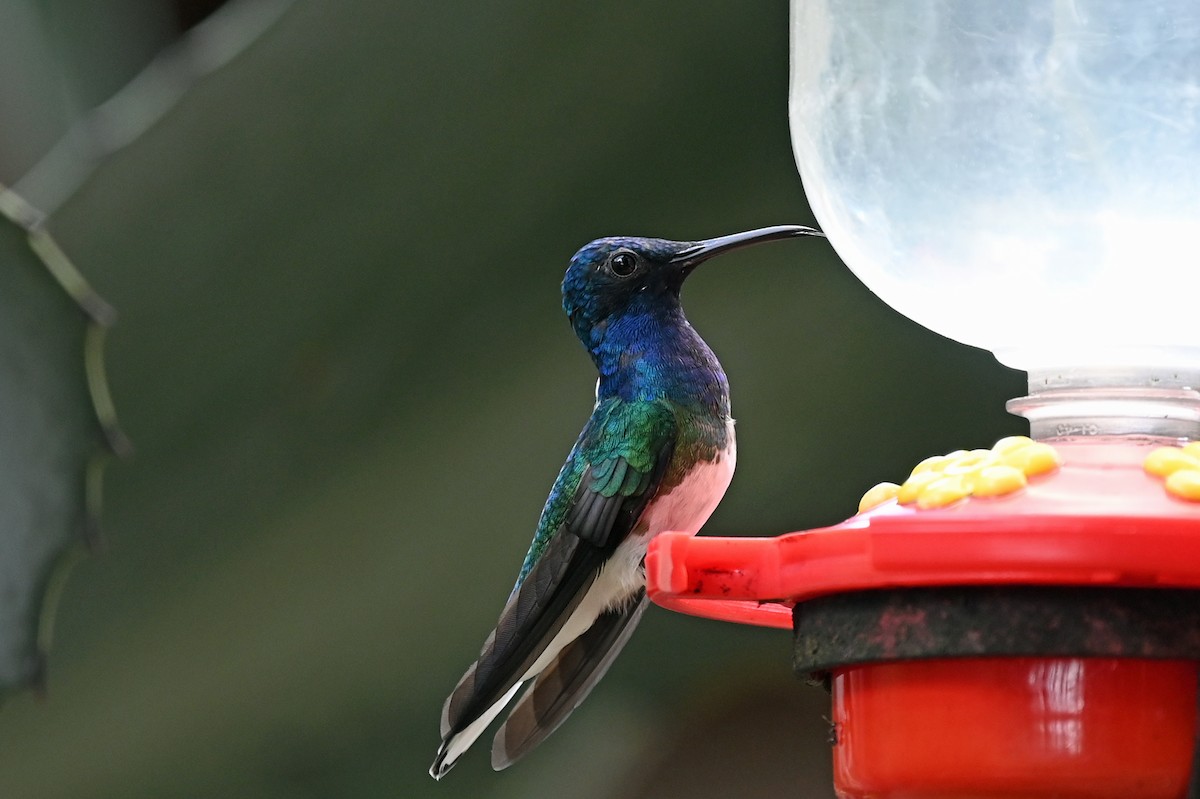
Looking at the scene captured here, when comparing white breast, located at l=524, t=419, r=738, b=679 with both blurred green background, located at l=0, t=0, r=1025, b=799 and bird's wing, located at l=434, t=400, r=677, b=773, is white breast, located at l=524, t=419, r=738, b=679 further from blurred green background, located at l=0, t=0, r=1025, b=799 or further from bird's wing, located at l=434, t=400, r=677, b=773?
blurred green background, located at l=0, t=0, r=1025, b=799

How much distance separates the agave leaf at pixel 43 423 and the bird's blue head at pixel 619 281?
42 cm

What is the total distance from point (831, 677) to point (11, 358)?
2.80ft

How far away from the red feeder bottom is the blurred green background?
87 cm

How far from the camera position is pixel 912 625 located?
0.88 meters

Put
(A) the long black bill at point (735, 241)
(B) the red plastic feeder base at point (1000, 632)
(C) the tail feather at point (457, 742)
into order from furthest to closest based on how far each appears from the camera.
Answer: (C) the tail feather at point (457, 742)
(A) the long black bill at point (735, 241)
(B) the red plastic feeder base at point (1000, 632)

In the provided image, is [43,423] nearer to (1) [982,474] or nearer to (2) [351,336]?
(2) [351,336]

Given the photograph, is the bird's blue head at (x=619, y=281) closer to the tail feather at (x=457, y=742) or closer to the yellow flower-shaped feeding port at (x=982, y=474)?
the tail feather at (x=457, y=742)

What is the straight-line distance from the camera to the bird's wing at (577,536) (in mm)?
1204

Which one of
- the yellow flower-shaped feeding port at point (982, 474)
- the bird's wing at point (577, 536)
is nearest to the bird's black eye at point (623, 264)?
the bird's wing at point (577, 536)

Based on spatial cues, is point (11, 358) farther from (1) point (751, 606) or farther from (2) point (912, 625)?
(2) point (912, 625)

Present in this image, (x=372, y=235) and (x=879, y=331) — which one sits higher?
(x=372, y=235)

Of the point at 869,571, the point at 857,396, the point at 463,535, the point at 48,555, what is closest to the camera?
the point at 869,571

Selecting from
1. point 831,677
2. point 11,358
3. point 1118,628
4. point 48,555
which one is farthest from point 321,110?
point 1118,628

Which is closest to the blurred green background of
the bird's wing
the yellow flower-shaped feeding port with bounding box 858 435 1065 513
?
the bird's wing
